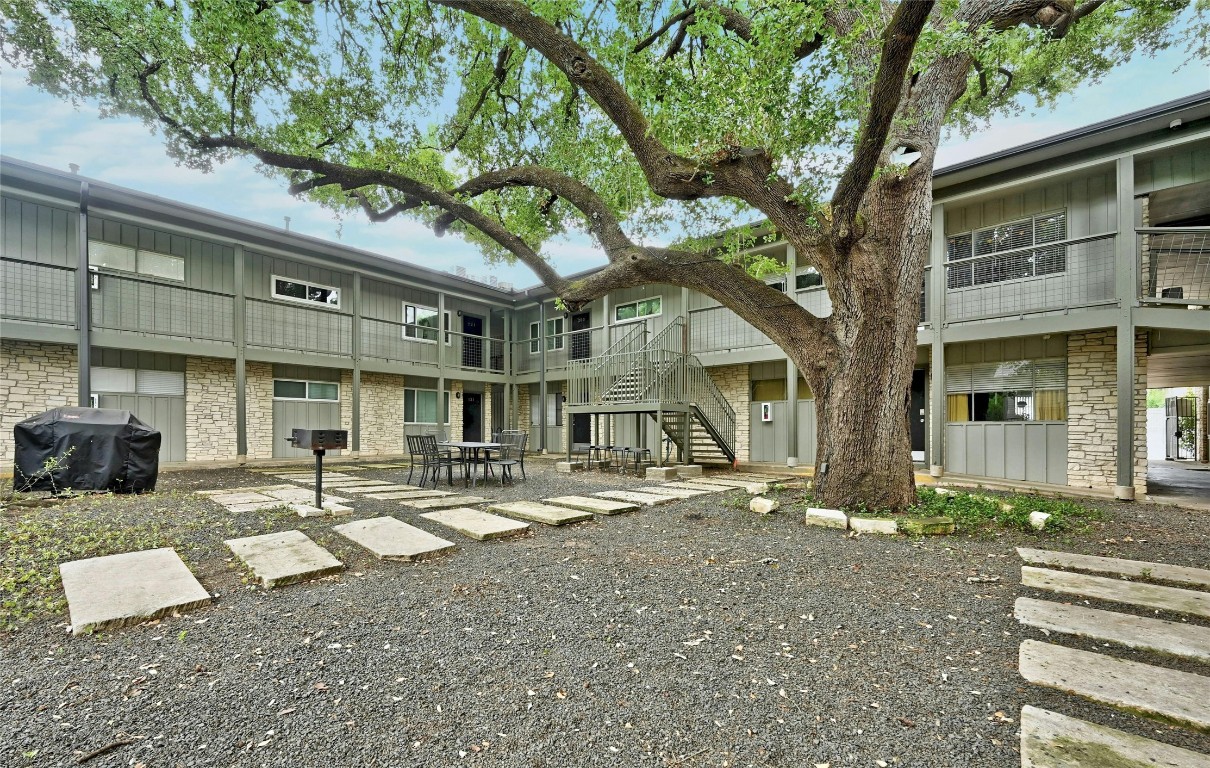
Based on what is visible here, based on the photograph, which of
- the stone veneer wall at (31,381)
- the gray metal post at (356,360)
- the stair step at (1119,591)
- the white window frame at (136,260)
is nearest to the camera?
the stair step at (1119,591)

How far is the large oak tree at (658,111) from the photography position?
4867mm

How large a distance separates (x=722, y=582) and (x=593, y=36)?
8207mm

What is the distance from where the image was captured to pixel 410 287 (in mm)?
14492

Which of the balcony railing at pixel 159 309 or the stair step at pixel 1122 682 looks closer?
the stair step at pixel 1122 682

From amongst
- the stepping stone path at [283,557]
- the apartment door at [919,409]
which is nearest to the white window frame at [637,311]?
the apartment door at [919,409]

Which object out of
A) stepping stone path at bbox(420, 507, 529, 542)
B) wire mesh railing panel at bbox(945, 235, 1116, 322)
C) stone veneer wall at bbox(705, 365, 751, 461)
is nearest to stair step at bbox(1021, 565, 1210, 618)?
stepping stone path at bbox(420, 507, 529, 542)

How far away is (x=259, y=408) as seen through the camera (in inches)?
459

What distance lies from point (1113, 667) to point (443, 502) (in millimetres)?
5897

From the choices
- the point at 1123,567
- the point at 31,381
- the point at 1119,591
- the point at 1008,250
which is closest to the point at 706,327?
the point at 1008,250

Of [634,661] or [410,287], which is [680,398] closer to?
[634,661]

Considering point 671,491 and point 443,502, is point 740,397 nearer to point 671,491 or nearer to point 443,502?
point 671,491

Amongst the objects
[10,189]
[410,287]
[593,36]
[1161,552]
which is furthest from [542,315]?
[1161,552]

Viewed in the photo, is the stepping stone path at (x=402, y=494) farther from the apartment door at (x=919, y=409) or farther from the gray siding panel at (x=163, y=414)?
the apartment door at (x=919, y=409)

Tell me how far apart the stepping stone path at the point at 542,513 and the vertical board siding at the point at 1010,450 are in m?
7.40
